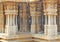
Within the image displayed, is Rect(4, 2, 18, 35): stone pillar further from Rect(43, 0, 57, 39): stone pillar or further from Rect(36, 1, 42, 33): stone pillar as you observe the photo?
Rect(43, 0, 57, 39): stone pillar

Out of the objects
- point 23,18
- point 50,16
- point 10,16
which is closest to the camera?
point 50,16

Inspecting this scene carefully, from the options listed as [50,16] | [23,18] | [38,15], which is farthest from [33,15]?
[50,16]

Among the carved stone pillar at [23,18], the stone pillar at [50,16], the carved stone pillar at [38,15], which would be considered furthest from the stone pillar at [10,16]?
the stone pillar at [50,16]

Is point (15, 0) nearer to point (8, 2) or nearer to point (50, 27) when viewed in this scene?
point (8, 2)

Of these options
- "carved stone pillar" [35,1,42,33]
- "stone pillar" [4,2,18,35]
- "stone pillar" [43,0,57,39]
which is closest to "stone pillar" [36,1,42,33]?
"carved stone pillar" [35,1,42,33]

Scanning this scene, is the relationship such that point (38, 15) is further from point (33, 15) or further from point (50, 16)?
point (50, 16)

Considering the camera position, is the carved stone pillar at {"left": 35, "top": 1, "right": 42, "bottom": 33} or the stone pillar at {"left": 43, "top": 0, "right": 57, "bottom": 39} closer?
the stone pillar at {"left": 43, "top": 0, "right": 57, "bottom": 39}

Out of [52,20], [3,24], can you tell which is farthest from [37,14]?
[3,24]

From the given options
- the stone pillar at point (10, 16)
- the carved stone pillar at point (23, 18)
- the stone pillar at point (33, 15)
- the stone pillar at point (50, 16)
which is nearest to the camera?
the stone pillar at point (50, 16)

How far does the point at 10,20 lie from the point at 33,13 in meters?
0.56

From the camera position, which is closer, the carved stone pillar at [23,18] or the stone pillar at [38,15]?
the stone pillar at [38,15]

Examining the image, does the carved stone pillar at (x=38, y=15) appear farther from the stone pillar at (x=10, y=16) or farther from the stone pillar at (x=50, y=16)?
the stone pillar at (x=10, y=16)

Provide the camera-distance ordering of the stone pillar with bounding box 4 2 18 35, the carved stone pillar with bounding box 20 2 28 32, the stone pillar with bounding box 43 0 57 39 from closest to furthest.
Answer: the stone pillar with bounding box 43 0 57 39 → the stone pillar with bounding box 4 2 18 35 → the carved stone pillar with bounding box 20 2 28 32

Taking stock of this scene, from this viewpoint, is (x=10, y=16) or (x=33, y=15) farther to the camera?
(x=33, y=15)
